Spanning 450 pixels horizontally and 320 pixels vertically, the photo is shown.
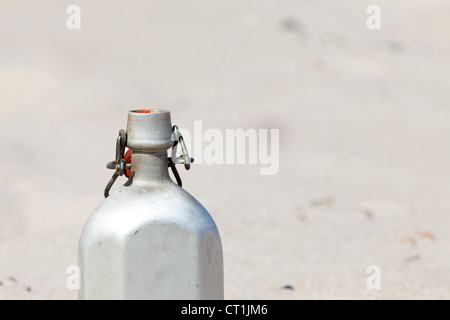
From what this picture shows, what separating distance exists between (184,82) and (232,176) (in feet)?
12.5

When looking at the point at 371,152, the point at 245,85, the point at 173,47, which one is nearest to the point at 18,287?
the point at 371,152

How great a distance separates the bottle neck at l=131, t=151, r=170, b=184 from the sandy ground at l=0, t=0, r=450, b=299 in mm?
1952

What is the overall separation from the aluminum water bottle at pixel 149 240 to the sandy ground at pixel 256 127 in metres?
1.95

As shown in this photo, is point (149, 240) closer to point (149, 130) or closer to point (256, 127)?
point (149, 130)

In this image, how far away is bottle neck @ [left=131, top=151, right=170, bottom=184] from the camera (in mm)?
2404

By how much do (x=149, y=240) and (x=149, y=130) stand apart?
36 cm

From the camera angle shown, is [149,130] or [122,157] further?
[122,157]

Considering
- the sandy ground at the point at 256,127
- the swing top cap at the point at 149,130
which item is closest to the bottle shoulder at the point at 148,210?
the swing top cap at the point at 149,130

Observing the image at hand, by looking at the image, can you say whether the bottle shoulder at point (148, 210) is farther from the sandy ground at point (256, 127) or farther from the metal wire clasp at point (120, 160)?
the sandy ground at point (256, 127)

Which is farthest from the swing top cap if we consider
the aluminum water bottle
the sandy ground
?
the sandy ground

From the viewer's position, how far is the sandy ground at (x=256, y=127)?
5305 mm

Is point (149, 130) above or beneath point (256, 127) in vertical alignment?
above

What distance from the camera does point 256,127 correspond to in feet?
29.5

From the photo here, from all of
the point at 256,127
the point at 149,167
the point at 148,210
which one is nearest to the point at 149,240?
the point at 148,210
